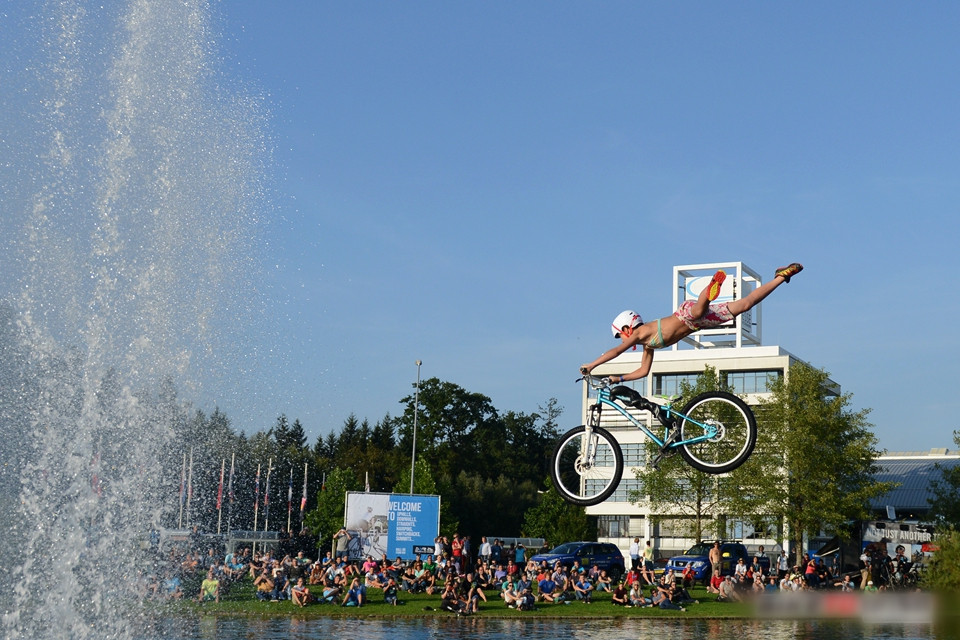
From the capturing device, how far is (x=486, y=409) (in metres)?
133

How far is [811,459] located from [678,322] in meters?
44.9

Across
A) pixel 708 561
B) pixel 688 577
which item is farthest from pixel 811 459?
pixel 688 577

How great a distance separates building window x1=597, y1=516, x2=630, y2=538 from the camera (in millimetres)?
84000

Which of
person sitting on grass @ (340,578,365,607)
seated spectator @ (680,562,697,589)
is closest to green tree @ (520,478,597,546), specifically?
seated spectator @ (680,562,697,589)

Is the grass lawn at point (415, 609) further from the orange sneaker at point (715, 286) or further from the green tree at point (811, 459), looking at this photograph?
the orange sneaker at point (715, 286)

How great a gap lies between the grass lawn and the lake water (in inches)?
34.0

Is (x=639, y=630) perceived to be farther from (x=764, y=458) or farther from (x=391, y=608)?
(x=764, y=458)

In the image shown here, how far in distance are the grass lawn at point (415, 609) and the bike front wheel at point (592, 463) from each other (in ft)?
70.9

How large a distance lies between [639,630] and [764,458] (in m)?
25.2

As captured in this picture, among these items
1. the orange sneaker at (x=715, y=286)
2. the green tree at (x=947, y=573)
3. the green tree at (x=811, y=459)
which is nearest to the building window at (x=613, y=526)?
the green tree at (x=811, y=459)

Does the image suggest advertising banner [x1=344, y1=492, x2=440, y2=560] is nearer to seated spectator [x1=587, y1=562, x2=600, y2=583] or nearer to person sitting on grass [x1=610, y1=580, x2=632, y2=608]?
seated spectator [x1=587, y1=562, x2=600, y2=583]

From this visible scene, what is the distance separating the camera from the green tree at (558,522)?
3177 inches

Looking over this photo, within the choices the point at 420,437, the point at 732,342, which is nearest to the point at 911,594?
the point at 732,342

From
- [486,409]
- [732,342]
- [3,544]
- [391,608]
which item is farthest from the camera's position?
[486,409]
